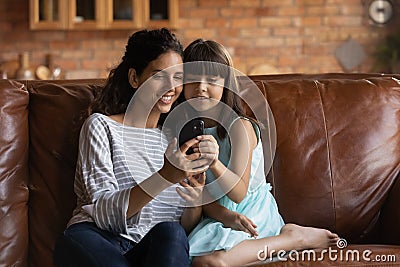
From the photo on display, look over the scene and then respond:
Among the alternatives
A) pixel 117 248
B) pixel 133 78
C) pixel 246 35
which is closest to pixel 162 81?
pixel 133 78

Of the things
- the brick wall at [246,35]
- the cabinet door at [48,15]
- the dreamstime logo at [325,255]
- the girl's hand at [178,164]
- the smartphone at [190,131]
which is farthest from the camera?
the brick wall at [246,35]

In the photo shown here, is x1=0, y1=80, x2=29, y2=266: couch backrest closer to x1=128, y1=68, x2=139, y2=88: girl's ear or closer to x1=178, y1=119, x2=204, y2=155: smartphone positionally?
x1=128, y1=68, x2=139, y2=88: girl's ear

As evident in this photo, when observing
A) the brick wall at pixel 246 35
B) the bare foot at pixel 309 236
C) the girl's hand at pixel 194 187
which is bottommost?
the bare foot at pixel 309 236

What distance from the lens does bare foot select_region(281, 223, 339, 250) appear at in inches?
82.6

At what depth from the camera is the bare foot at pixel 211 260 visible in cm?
198

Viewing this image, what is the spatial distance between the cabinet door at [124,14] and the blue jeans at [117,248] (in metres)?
3.39

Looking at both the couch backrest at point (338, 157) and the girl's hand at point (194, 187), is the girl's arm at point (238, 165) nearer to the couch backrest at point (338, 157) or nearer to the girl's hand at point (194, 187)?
the girl's hand at point (194, 187)

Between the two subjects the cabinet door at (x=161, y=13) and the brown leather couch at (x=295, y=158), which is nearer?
the brown leather couch at (x=295, y=158)

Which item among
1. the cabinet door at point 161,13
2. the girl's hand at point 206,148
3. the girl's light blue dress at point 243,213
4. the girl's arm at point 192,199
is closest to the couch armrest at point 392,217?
the girl's light blue dress at point 243,213

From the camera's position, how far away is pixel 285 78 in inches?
103

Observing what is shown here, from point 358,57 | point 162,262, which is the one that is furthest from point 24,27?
point 162,262

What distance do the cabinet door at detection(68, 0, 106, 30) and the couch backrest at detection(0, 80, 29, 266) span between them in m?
2.94

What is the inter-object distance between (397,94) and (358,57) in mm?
3082

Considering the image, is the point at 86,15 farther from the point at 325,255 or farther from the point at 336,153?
the point at 325,255
